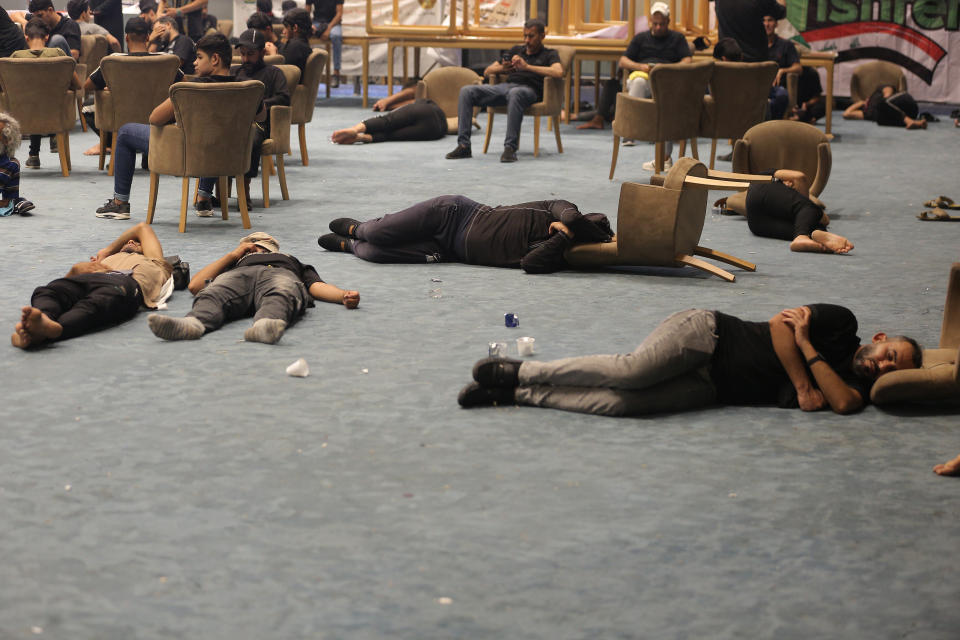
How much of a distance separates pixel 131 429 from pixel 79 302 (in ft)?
3.81

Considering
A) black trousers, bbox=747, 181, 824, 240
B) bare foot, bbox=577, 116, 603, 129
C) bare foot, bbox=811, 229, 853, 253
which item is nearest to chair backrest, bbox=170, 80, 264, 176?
black trousers, bbox=747, 181, 824, 240

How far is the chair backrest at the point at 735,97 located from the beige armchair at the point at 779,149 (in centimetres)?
141

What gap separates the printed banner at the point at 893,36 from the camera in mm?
13242

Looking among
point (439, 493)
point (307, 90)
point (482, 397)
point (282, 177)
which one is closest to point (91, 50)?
point (307, 90)

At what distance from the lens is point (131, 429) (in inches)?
130

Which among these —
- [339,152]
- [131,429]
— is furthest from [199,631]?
[339,152]

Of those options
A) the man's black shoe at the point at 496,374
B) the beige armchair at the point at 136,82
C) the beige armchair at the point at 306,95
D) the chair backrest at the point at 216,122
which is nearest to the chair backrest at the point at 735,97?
the beige armchair at the point at 306,95

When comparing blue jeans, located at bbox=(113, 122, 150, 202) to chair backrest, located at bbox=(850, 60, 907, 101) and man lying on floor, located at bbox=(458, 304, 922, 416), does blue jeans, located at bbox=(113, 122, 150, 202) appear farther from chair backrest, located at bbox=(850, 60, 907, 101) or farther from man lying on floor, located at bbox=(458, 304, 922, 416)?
chair backrest, located at bbox=(850, 60, 907, 101)

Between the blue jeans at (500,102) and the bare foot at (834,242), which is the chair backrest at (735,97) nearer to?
the blue jeans at (500,102)

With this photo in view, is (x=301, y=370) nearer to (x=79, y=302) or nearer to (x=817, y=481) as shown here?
(x=79, y=302)

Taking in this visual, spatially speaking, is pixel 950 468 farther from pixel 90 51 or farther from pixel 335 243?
pixel 90 51

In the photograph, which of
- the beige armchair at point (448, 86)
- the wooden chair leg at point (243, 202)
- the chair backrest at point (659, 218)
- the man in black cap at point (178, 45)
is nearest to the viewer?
the chair backrest at point (659, 218)

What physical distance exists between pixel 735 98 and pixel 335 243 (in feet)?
13.0

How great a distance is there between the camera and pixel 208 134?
6332 millimetres
